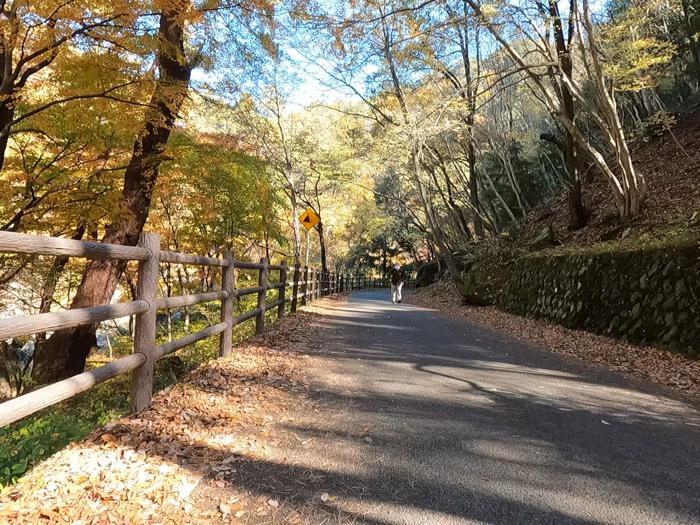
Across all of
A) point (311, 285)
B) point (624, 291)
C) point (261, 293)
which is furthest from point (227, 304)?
point (311, 285)

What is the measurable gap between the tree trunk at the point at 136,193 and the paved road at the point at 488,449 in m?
4.56

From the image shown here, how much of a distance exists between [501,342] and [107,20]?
7955 millimetres

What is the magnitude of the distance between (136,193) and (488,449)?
7.68 metres

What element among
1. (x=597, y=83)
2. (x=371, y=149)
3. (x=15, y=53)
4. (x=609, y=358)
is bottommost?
(x=609, y=358)

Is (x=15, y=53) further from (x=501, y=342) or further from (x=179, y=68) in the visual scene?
(x=501, y=342)

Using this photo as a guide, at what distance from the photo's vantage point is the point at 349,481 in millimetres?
2893

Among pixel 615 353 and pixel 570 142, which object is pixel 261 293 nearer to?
pixel 615 353

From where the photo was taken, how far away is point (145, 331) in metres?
3.90

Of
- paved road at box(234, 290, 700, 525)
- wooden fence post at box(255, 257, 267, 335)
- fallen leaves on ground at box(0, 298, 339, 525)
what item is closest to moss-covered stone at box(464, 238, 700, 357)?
paved road at box(234, 290, 700, 525)

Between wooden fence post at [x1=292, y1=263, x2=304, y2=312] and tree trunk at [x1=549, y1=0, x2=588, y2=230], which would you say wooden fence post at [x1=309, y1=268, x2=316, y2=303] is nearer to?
wooden fence post at [x1=292, y1=263, x2=304, y2=312]

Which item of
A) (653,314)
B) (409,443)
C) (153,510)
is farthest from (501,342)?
(153,510)

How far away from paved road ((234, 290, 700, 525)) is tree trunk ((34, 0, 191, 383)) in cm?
456

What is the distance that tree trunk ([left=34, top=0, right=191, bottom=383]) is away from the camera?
24.8 feet

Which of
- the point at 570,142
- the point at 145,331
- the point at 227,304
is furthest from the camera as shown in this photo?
the point at 570,142
